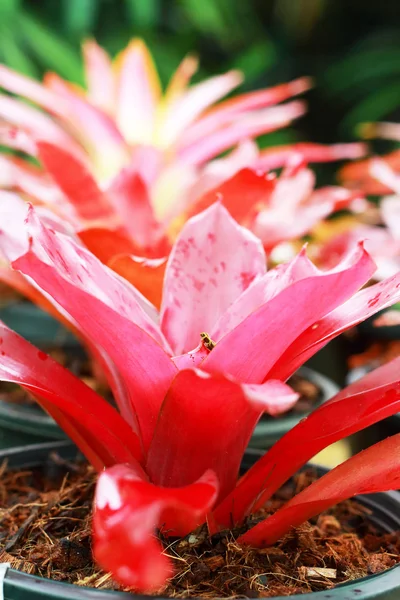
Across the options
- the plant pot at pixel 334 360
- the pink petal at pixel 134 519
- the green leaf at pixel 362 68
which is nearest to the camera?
the pink petal at pixel 134 519

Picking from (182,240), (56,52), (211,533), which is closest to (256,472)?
(211,533)

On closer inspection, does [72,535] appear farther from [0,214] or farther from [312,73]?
[312,73]

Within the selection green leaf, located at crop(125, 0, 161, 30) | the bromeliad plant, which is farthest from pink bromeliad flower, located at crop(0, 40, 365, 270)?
green leaf, located at crop(125, 0, 161, 30)

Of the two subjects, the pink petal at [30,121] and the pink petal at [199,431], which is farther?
the pink petal at [30,121]

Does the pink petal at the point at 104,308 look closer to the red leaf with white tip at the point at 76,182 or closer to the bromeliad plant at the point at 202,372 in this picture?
the bromeliad plant at the point at 202,372

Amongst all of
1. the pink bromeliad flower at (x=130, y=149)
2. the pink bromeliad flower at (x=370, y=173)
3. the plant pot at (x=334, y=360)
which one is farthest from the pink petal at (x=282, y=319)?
the plant pot at (x=334, y=360)
